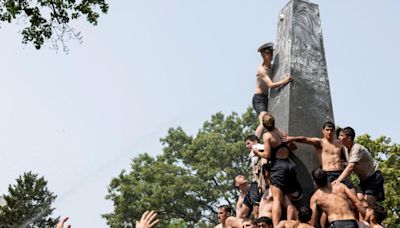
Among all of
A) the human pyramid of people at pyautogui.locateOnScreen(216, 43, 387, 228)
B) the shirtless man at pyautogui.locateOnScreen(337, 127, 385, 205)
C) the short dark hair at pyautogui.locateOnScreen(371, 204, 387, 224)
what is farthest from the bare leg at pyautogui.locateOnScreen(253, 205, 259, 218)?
the short dark hair at pyautogui.locateOnScreen(371, 204, 387, 224)

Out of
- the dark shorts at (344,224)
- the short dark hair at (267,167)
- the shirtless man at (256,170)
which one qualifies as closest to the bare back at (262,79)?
the shirtless man at (256,170)

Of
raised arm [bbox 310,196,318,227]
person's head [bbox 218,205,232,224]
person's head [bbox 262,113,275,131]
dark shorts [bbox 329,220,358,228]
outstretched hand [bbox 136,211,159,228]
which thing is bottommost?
outstretched hand [bbox 136,211,159,228]

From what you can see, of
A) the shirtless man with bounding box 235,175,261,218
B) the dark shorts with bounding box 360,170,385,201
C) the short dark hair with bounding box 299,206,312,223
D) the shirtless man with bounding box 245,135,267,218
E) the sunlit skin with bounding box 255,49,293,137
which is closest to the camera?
the short dark hair with bounding box 299,206,312,223

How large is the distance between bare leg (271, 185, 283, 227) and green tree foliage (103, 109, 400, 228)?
2323 centimetres

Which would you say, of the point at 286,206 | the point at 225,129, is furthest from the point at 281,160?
the point at 225,129

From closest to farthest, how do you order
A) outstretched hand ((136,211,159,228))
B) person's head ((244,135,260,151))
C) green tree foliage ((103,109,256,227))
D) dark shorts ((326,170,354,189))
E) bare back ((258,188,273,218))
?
outstretched hand ((136,211,159,228)) < bare back ((258,188,273,218)) < dark shorts ((326,170,354,189)) < person's head ((244,135,260,151)) < green tree foliage ((103,109,256,227))

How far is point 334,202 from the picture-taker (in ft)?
27.6

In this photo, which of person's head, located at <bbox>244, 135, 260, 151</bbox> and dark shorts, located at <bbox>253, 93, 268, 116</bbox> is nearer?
person's head, located at <bbox>244, 135, 260, 151</bbox>

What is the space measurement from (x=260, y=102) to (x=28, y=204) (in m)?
31.7

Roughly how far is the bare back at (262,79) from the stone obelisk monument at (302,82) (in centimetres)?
17

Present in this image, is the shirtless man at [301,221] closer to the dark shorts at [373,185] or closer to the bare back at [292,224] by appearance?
the bare back at [292,224]

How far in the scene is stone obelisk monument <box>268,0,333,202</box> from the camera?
9711 mm

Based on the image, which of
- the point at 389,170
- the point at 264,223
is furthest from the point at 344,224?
the point at 389,170

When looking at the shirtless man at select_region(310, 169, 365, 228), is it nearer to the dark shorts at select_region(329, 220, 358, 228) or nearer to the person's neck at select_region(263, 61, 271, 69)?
the dark shorts at select_region(329, 220, 358, 228)
